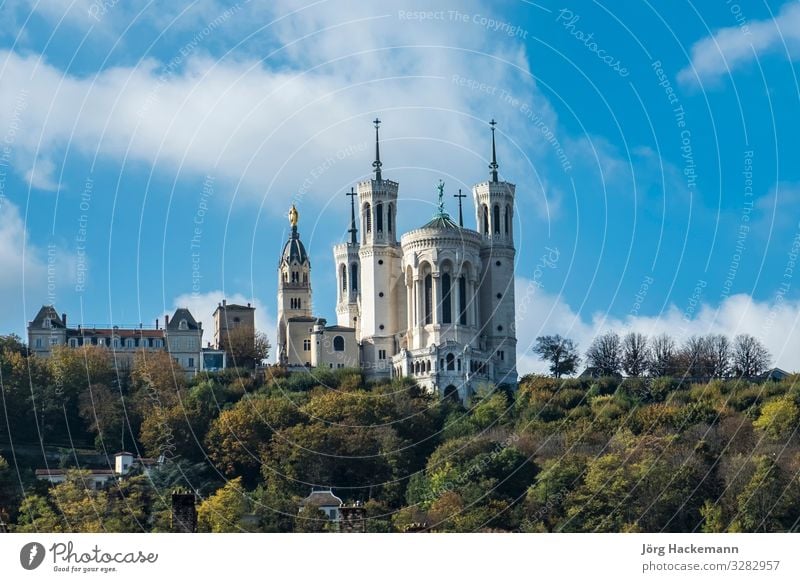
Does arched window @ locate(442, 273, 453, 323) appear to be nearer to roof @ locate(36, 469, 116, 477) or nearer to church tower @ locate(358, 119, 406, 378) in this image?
church tower @ locate(358, 119, 406, 378)

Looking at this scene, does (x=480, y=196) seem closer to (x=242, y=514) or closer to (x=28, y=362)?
(x=28, y=362)

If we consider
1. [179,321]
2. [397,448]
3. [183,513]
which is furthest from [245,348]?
[183,513]

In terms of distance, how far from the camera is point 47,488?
111m

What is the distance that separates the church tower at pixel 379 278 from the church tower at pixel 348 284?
5.28ft

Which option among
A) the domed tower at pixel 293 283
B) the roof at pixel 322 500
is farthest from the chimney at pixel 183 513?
the domed tower at pixel 293 283

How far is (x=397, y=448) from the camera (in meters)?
120

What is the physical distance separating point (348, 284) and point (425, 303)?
29.0ft

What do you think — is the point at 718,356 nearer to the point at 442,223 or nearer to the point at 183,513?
the point at 442,223

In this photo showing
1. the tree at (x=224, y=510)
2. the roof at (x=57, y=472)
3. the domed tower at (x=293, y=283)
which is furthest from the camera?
the domed tower at (x=293, y=283)

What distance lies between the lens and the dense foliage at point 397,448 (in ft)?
344

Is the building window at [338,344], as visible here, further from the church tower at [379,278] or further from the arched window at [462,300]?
the arched window at [462,300]

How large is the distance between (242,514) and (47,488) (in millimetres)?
11204

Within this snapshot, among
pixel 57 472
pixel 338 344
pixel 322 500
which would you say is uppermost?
pixel 338 344
